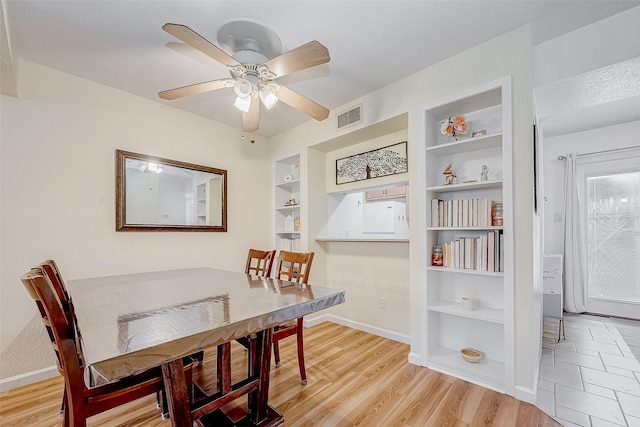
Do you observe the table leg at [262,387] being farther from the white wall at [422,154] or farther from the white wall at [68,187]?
the white wall at [68,187]

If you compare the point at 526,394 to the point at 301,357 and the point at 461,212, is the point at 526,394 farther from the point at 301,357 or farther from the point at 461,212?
the point at 301,357

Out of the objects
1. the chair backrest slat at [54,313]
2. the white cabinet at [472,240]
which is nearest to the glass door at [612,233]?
the white cabinet at [472,240]

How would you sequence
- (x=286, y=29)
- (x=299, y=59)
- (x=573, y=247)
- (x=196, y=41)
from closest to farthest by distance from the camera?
(x=196, y=41), (x=299, y=59), (x=286, y=29), (x=573, y=247)

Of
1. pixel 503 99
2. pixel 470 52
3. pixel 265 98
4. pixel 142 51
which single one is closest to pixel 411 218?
pixel 503 99

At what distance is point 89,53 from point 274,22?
4.84ft

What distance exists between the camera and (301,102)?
6.63 feet

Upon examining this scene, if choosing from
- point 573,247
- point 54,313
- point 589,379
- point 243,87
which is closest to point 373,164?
point 243,87

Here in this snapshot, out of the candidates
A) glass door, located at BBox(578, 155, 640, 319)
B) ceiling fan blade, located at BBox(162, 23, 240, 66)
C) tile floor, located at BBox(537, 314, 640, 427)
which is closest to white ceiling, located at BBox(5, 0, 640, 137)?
ceiling fan blade, located at BBox(162, 23, 240, 66)

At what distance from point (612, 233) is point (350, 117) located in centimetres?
375

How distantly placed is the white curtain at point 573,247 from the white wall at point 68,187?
471 centimetres

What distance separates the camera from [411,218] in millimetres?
2420

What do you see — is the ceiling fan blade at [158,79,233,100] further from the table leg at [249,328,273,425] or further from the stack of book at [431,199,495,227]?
the stack of book at [431,199,495,227]

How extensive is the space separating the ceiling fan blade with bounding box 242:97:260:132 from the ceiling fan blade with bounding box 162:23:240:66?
13.4 inches

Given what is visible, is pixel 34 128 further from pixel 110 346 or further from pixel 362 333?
pixel 362 333
